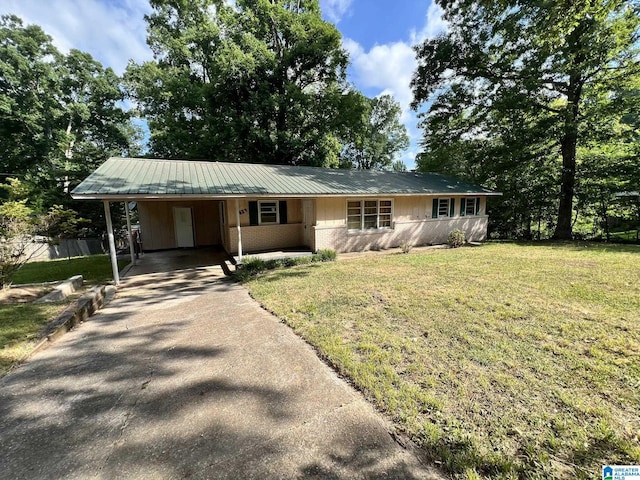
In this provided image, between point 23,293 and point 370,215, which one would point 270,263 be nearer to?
point 370,215

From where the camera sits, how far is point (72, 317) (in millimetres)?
4863

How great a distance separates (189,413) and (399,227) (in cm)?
1113

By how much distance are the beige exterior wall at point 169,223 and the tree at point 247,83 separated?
6.86 meters

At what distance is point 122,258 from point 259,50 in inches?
582

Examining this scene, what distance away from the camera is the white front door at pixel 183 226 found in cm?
1303

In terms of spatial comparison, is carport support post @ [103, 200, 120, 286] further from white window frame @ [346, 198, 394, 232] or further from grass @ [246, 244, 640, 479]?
white window frame @ [346, 198, 394, 232]

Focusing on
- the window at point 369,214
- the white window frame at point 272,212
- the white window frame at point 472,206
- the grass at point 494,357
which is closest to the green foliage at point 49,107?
the white window frame at point 272,212

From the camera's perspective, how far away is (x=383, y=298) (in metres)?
5.77

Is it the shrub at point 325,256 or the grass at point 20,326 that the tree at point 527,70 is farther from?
the grass at point 20,326

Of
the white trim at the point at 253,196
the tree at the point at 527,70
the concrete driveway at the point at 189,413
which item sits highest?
the tree at the point at 527,70

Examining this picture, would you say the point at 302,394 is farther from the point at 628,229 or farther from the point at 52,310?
the point at 628,229

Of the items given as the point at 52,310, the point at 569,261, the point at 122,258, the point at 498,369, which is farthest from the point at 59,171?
the point at 569,261

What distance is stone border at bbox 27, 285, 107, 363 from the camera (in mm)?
4176

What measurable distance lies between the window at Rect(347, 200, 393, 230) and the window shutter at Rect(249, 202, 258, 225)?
12.3 ft
